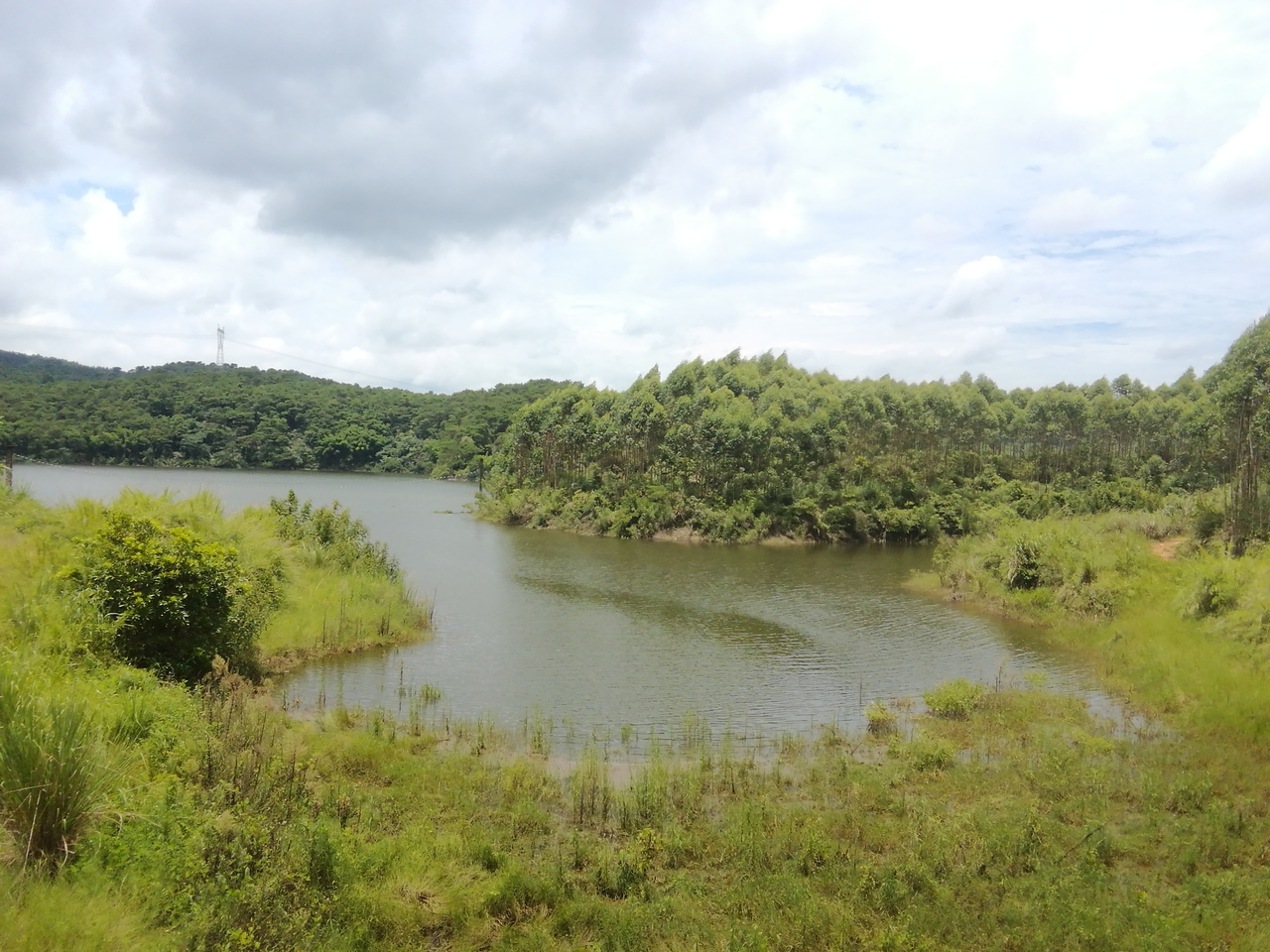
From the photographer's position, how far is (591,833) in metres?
10.8

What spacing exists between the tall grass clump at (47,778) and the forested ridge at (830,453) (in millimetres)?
49901

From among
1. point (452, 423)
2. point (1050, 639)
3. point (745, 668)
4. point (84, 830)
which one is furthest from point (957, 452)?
point (452, 423)

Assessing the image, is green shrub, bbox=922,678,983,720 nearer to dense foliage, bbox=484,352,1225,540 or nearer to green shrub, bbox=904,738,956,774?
green shrub, bbox=904,738,956,774

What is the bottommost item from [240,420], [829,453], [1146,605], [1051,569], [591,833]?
[591,833]

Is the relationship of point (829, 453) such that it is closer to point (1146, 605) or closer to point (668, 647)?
point (1146, 605)

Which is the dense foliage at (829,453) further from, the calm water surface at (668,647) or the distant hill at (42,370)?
the distant hill at (42,370)

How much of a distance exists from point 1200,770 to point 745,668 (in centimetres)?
1063

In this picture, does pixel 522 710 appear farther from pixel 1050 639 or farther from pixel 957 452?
pixel 957 452

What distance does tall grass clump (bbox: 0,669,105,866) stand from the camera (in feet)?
24.0

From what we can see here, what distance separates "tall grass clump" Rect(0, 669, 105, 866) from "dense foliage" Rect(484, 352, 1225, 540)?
1966 inches

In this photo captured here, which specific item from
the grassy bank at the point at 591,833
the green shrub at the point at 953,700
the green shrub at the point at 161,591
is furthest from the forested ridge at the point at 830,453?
the green shrub at the point at 161,591

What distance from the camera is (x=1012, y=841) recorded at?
10.2 m

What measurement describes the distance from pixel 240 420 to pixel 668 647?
401 ft

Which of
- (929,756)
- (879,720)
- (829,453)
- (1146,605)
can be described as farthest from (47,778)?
(829,453)
